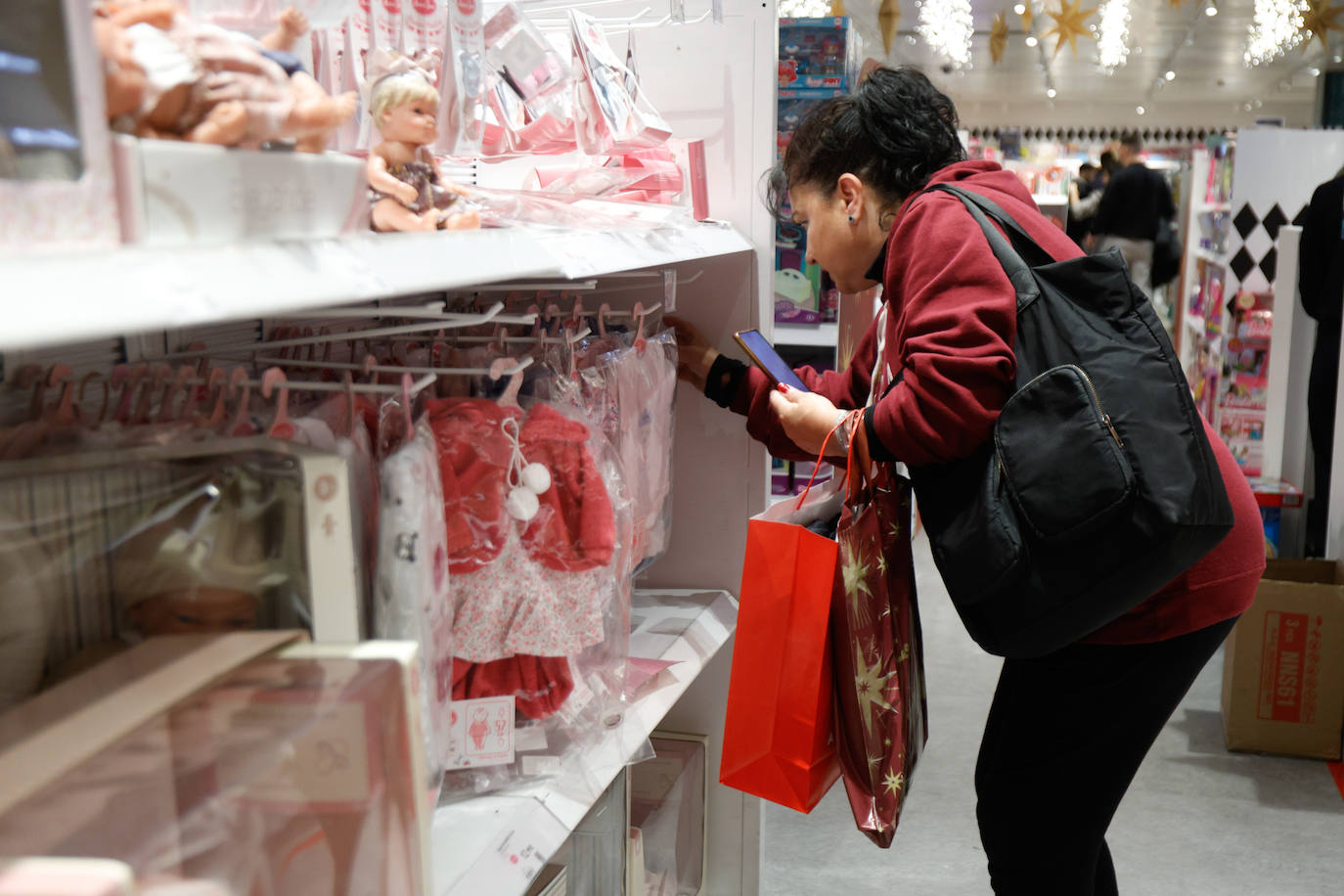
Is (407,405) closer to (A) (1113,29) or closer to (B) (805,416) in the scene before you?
(B) (805,416)

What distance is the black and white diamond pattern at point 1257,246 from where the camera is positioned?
188 inches

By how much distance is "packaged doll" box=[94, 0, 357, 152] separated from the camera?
0.63 meters

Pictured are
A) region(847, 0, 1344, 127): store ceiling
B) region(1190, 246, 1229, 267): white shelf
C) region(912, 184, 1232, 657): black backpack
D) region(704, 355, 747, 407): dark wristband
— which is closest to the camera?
region(912, 184, 1232, 657): black backpack

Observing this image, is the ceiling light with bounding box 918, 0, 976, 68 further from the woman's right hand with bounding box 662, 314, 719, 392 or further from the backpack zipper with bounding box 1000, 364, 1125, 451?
the backpack zipper with bounding box 1000, 364, 1125, 451

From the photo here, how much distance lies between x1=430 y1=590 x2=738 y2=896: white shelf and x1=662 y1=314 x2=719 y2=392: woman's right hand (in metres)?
0.52

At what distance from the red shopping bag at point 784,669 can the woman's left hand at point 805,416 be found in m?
0.14

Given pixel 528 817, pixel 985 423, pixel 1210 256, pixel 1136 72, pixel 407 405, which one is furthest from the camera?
pixel 1136 72

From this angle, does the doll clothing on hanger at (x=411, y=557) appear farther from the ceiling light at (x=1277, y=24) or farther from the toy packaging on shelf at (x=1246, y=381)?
the ceiling light at (x=1277, y=24)

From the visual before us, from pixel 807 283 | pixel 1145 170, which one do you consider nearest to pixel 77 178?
pixel 807 283

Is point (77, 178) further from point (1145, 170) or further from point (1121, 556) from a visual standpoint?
point (1145, 170)

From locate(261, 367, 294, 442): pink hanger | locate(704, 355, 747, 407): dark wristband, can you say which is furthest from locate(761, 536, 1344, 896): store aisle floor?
locate(261, 367, 294, 442): pink hanger

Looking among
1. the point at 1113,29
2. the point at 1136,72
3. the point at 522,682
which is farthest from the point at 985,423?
the point at 1136,72

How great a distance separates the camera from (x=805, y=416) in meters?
1.70

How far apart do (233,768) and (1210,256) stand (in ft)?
23.7
